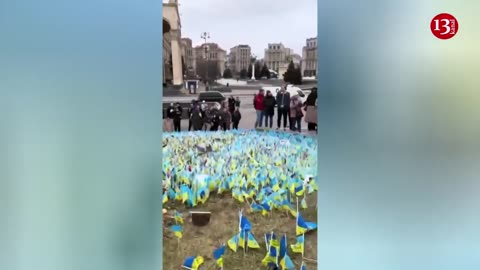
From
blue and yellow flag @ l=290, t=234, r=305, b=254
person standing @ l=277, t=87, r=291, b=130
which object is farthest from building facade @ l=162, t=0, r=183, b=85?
blue and yellow flag @ l=290, t=234, r=305, b=254

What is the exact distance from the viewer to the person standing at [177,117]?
1927 millimetres

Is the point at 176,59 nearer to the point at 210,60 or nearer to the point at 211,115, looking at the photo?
the point at 210,60

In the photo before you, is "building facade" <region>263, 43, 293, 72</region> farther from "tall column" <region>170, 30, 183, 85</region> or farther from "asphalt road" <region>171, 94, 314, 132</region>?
"tall column" <region>170, 30, 183, 85</region>

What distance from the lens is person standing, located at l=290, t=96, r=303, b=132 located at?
1948 mm

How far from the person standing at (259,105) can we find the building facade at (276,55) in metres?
0.14

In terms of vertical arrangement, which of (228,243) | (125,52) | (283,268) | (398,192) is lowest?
(283,268)

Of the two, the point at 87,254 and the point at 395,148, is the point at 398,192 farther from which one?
the point at 87,254

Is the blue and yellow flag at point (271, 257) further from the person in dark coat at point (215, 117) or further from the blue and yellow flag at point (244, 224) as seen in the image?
the person in dark coat at point (215, 117)

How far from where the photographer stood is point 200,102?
1960 millimetres

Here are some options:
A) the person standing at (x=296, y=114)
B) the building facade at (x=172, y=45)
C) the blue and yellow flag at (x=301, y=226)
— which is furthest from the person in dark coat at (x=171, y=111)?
the blue and yellow flag at (x=301, y=226)

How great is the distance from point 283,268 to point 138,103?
1.08 m

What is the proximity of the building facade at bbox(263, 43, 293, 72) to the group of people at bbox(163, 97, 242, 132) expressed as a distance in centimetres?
24

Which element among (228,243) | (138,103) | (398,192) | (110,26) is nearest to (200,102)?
(138,103)

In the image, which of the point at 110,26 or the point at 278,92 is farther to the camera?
the point at 278,92
